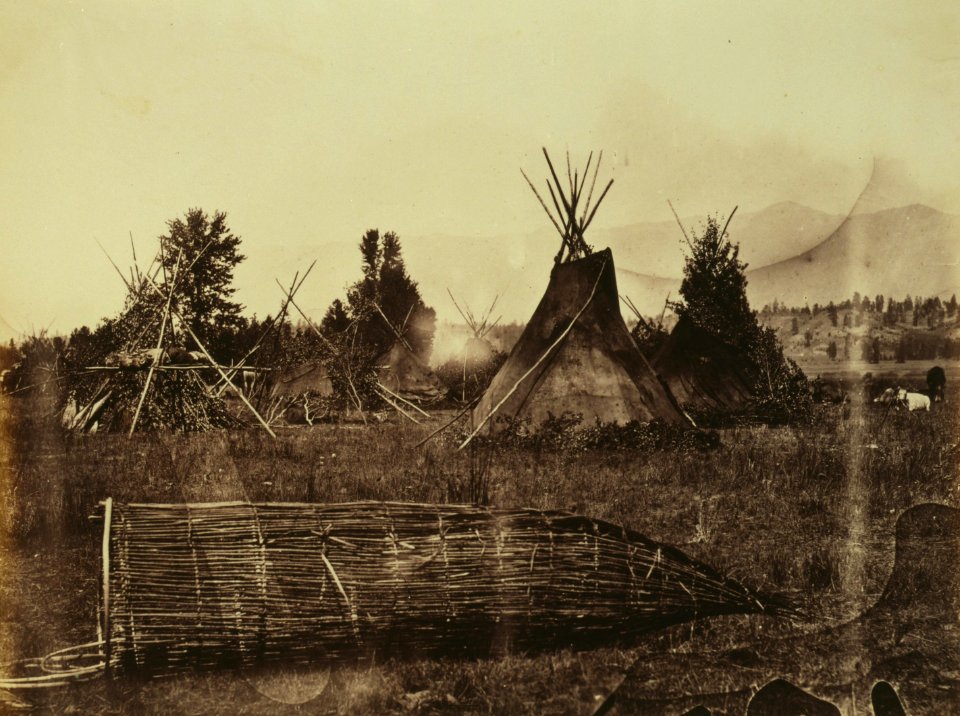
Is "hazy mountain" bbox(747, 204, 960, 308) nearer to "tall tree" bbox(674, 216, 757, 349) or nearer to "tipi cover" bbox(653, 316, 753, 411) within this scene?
"tall tree" bbox(674, 216, 757, 349)

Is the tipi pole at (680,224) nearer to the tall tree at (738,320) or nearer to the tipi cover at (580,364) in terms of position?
the tipi cover at (580,364)

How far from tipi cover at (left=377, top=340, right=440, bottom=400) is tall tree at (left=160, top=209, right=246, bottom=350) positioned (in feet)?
18.5

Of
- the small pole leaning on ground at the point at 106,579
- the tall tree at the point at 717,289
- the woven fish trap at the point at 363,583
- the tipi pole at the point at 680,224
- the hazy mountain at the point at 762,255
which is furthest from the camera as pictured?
the tall tree at the point at 717,289

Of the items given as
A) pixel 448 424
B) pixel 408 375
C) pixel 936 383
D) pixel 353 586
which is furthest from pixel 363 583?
pixel 408 375

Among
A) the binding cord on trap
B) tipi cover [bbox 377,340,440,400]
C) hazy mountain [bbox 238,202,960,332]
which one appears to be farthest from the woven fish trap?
tipi cover [bbox 377,340,440,400]

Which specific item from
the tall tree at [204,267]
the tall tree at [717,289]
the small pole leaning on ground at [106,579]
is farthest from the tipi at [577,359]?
the small pole leaning on ground at [106,579]

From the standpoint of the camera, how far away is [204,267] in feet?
28.1

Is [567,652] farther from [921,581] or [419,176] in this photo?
[419,176]

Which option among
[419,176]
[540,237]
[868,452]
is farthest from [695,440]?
[419,176]

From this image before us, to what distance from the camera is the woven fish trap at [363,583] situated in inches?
131

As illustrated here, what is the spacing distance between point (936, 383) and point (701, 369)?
433 centimetres

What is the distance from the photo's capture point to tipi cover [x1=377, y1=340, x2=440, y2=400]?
17062 millimetres

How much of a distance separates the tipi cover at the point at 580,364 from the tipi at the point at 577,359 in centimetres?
1

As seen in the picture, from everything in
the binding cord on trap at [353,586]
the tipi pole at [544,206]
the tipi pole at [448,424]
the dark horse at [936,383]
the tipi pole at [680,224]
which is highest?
the tipi pole at [544,206]
